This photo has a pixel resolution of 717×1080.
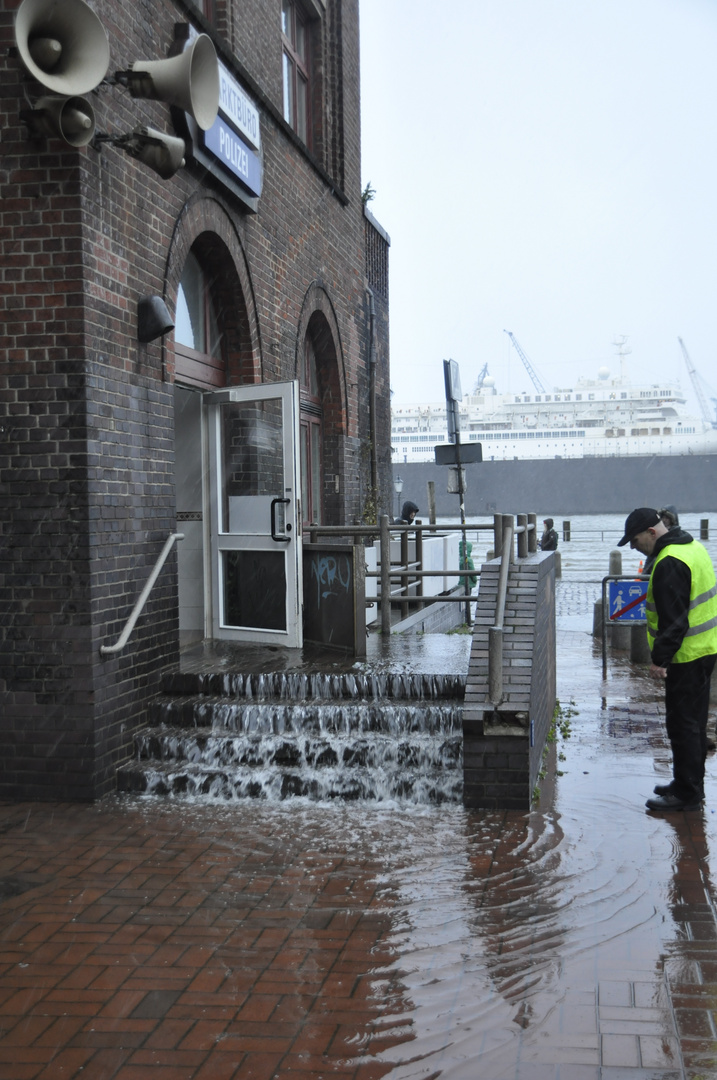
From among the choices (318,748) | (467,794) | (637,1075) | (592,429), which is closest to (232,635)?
(318,748)

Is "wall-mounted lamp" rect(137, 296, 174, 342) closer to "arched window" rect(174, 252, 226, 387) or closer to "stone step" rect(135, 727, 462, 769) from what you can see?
"arched window" rect(174, 252, 226, 387)

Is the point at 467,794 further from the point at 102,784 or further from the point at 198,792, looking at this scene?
the point at 102,784

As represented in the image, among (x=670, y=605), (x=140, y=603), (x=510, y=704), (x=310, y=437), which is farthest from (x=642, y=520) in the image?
(x=310, y=437)

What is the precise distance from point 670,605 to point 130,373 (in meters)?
3.84

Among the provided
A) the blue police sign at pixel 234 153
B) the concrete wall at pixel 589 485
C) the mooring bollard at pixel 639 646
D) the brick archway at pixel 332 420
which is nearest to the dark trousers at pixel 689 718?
the blue police sign at pixel 234 153

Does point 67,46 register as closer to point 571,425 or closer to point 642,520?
point 642,520

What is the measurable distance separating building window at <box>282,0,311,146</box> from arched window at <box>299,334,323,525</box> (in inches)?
104

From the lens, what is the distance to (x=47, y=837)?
19.2 feet

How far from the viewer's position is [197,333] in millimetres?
9562

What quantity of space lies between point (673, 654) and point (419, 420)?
96.6 metres

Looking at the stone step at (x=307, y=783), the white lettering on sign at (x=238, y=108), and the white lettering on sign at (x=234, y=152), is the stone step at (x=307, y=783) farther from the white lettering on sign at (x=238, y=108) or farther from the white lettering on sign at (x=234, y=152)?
the white lettering on sign at (x=238, y=108)

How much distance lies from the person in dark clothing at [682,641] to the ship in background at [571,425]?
82938 millimetres

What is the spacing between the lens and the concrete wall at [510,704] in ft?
20.6

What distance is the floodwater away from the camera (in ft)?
11.4
